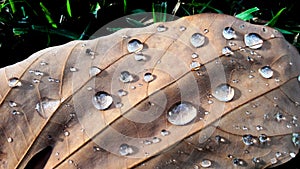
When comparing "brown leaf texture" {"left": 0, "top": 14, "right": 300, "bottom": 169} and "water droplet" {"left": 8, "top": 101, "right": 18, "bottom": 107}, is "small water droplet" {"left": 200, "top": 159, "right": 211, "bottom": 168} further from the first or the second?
"water droplet" {"left": 8, "top": 101, "right": 18, "bottom": 107}

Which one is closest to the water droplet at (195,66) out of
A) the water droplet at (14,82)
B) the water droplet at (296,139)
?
the water droplet at (296,139)

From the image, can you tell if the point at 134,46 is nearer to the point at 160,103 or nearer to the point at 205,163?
the point at 160,103

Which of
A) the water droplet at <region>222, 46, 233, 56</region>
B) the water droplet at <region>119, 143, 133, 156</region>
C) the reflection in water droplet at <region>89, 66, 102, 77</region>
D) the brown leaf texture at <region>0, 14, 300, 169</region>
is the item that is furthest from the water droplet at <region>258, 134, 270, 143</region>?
the reflection in water droplet at <region>89, 66, 102, 77</region>

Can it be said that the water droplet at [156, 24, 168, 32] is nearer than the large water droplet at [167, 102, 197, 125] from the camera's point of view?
No

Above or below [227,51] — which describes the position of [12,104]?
below

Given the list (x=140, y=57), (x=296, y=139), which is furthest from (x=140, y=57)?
(x=296, y=139)

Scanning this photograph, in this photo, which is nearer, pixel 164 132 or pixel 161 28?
pixel 164 132
